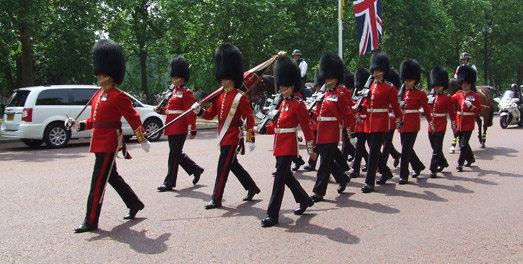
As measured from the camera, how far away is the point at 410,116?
7.95 metres

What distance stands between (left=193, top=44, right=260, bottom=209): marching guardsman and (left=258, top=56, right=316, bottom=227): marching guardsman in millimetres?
492

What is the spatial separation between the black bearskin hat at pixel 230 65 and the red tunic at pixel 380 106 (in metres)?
2.04

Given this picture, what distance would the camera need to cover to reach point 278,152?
567cm

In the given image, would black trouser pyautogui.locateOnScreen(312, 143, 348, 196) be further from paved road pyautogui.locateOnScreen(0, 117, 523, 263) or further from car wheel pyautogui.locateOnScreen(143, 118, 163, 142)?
car wheel pyautogui.locateOnScreen(143, 118, 163, 142)

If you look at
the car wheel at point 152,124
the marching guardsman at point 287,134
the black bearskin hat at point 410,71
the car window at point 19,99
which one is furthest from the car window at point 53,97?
the marching guardsman at point 287,134

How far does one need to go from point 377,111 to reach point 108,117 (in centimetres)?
369

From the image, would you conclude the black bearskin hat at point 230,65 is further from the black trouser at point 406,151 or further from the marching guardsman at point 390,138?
the black trouser at point 406,151

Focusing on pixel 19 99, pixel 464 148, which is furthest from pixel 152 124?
pixel 464 148

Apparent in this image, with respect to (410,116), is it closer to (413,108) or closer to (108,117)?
(413,108)

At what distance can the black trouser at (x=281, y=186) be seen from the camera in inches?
215

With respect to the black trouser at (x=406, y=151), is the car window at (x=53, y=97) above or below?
above

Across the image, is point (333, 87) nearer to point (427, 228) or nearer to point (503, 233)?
point (427, 228)

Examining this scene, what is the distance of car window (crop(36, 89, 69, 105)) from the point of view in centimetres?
1297

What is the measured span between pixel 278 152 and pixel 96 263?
222cm
